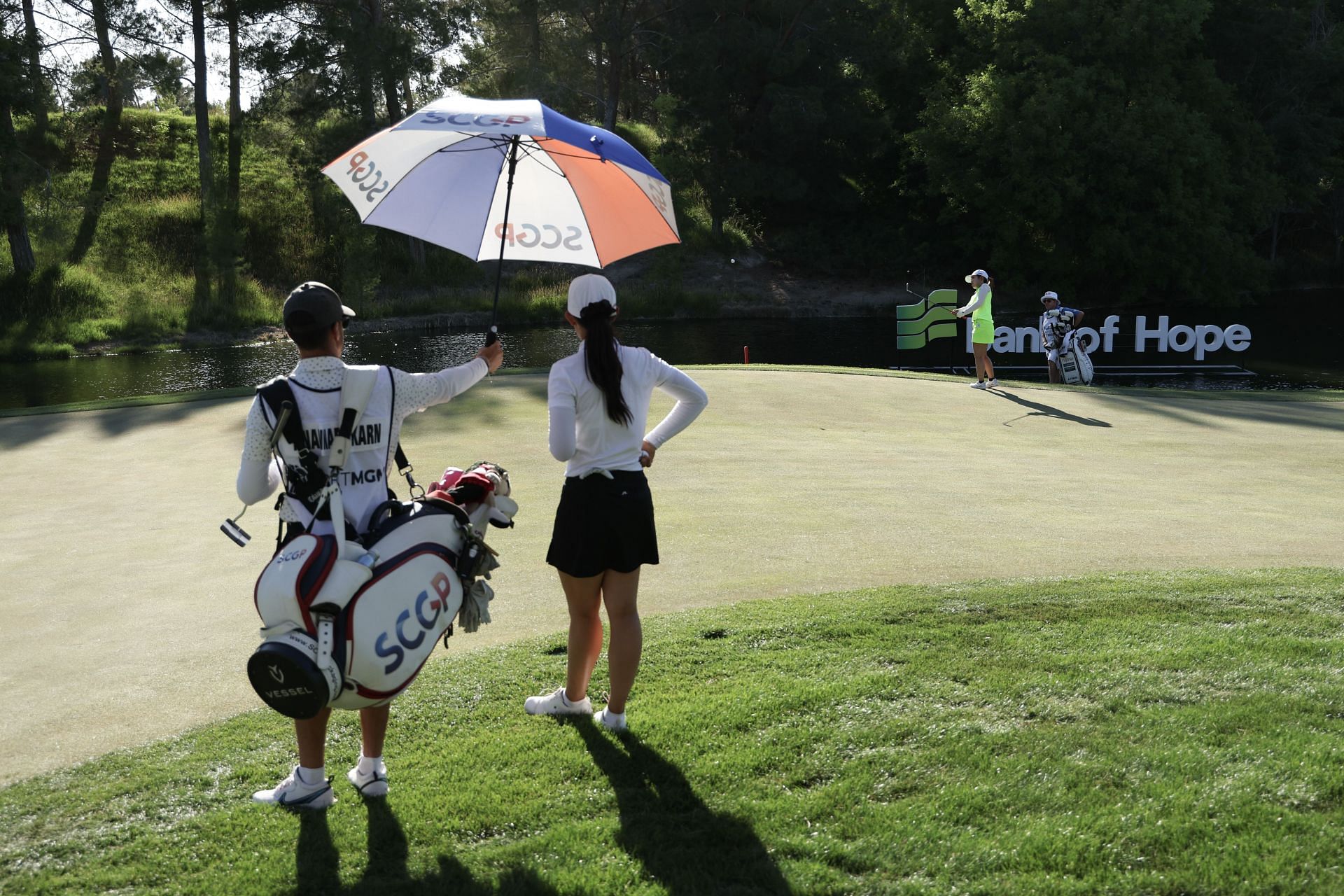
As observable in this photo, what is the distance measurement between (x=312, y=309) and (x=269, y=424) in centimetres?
37

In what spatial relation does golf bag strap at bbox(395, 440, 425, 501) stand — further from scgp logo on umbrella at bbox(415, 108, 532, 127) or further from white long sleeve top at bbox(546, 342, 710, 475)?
scgp logo on umbrella at bbox(415, 108, 532, 127)

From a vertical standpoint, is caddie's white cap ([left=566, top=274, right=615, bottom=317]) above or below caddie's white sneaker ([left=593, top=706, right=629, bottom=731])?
above

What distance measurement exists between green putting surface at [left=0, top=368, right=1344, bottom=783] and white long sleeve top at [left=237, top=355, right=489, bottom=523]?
144 centimetres

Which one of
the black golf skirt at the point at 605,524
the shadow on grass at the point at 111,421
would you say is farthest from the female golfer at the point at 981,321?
the black golf skirt at the point at 605,524

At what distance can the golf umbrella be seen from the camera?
4.68 m

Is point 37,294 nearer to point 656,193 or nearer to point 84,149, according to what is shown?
point 84,149

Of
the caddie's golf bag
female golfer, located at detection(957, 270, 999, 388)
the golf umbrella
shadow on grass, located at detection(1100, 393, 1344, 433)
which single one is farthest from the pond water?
the caddie's golf bag

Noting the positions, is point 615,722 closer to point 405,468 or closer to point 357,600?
point 405,468

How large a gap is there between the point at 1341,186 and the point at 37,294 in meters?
48.1

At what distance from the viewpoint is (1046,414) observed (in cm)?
1298

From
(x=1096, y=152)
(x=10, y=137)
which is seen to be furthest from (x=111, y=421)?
(x=1096, y=152)

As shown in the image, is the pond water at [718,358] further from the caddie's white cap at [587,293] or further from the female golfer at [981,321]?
the caddie's white cap at [587,293]

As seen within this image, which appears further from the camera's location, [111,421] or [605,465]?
→ [111,421]

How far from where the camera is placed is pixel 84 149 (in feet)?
127
